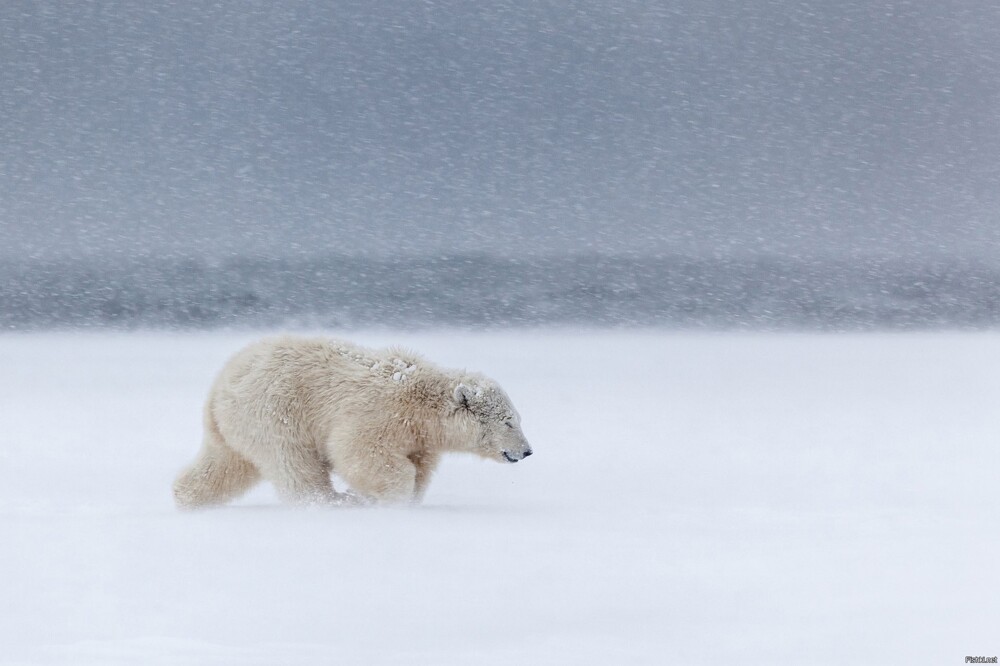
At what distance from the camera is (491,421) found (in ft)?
23.7

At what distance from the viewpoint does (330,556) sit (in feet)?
17.8

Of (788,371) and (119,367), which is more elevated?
(788,371)

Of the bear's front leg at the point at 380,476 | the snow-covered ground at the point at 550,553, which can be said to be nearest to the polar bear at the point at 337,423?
the bear's front leg at the point at 380,476

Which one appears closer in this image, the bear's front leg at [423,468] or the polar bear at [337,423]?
the polar bear at [337,423]

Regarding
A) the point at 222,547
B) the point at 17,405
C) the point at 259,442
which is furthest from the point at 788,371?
the point at 222,547

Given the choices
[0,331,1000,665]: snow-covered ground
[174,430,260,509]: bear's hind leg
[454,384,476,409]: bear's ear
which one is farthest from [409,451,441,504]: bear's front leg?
[174,430,260,509]: bear's hind leg

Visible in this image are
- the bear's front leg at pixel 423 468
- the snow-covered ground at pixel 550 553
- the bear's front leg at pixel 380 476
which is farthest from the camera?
the bear's front leg at pixel 423 468

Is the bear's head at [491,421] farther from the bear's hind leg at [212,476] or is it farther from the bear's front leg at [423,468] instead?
the bear's hind leg at [212,476]

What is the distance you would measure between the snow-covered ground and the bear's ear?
0.63m

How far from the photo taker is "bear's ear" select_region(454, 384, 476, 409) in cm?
715

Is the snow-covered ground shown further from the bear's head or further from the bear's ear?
the bear's ear

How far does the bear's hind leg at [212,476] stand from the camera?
7.16 meters

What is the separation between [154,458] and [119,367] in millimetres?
8123

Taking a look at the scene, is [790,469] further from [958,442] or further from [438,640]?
[438,640]
